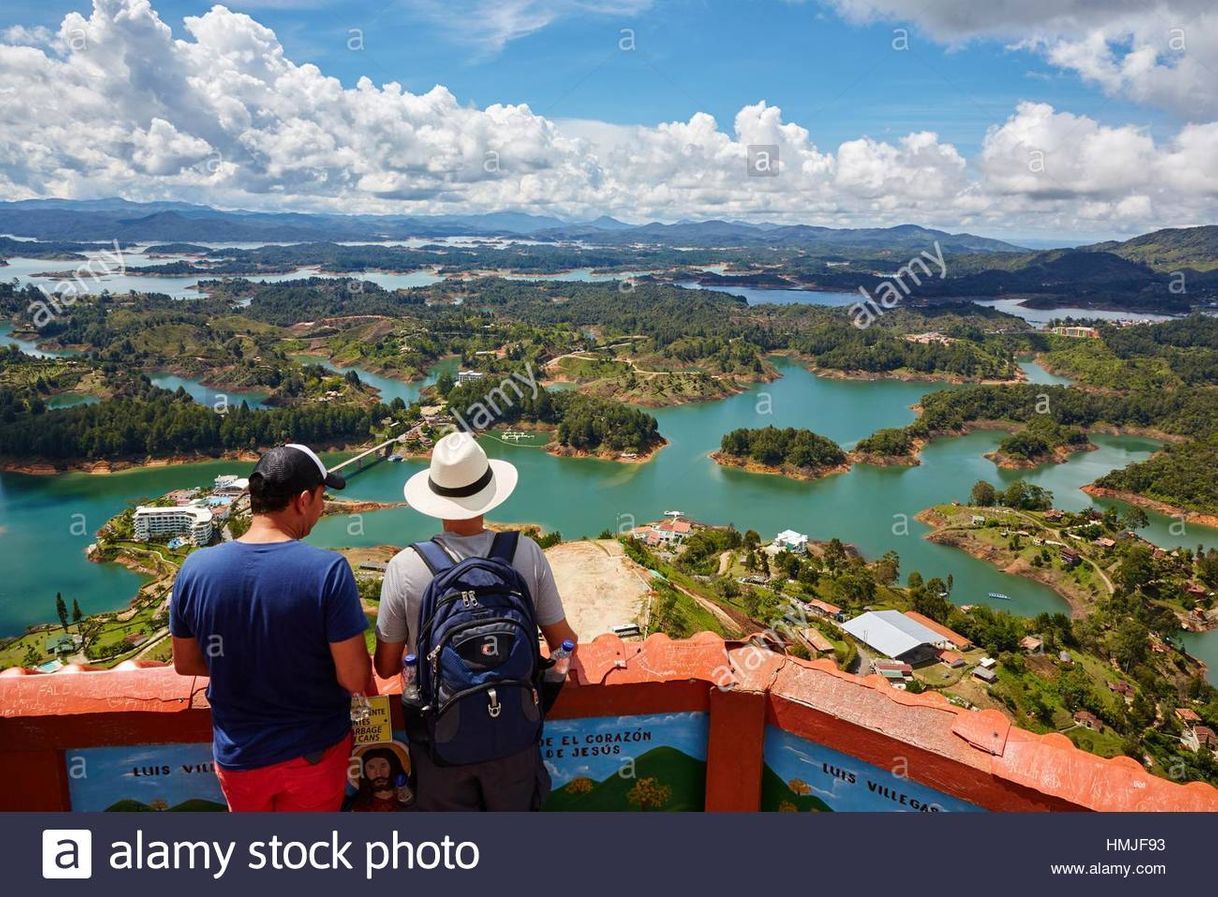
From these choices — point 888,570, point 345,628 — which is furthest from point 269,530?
point 888,570

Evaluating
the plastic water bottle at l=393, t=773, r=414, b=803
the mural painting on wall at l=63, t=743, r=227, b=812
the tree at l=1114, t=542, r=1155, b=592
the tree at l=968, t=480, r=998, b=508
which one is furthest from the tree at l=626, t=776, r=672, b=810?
the tree at l=968, t=480, r=998, b=508

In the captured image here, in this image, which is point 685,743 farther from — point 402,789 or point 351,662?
point 351,662

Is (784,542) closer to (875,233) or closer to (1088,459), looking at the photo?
(1088,459)

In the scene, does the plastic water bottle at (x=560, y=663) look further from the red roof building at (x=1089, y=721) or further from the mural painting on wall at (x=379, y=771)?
the red roof building at (x=1089, y=721)

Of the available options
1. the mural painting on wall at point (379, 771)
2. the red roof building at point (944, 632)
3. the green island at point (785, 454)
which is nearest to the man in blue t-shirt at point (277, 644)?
the mural painting on wall at point (379, 771)

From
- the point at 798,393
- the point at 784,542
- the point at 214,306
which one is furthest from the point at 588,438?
the point at 214,306

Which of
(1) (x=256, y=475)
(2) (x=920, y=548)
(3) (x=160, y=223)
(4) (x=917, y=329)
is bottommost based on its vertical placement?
(2) (x=920, y=548)
